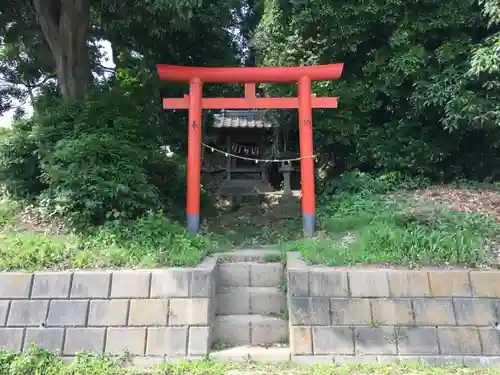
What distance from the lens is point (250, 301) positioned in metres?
5.02

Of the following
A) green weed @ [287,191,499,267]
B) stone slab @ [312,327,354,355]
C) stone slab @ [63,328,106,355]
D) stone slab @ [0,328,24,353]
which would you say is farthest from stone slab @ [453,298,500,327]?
stone slab @ [0,328,24,353]

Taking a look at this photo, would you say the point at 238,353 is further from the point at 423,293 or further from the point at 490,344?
the point at 490,344


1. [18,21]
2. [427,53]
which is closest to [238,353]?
[427,53]

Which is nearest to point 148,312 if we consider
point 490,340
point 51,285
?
point 51,285

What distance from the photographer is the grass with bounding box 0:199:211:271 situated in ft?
15.7

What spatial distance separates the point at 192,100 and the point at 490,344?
216 inches

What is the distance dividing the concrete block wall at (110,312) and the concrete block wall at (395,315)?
1.12 metres

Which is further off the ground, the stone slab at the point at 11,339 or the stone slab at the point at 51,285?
the stone slab at the point at 51,285

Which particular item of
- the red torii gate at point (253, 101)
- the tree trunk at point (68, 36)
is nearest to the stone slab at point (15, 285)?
the red torii gate at point (253, 101)

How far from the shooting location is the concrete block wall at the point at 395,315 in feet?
13.8

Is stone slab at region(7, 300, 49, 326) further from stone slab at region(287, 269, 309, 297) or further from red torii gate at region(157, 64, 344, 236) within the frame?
red torii gate at region(157, 64, 344, 236)

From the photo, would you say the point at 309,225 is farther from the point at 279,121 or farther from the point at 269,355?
the point at 279,121

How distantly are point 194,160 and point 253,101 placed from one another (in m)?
1.49

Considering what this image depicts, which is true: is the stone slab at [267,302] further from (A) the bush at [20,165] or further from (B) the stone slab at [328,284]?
(A) the bush at [20,165]
